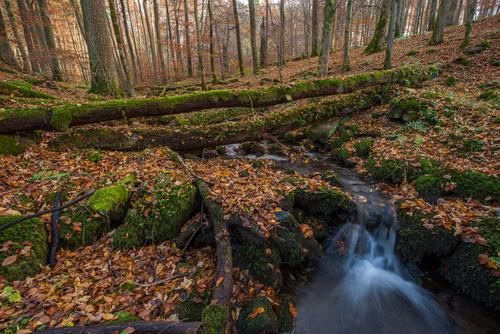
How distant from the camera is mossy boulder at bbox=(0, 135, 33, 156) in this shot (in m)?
5.69

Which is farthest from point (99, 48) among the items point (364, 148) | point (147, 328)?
point (147, 328)

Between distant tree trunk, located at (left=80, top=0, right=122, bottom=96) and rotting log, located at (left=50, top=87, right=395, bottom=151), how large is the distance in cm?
512

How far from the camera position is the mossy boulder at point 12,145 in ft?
18.7

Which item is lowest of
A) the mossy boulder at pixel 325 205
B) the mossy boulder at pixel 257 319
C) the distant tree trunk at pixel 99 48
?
the mossy boulder at pixel 257 319

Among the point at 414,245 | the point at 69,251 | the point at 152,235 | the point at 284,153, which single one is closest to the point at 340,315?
the point at 414,245

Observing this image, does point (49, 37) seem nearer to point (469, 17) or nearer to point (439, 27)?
point (469, 17)

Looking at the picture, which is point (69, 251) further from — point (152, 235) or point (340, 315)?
point (340, 315)

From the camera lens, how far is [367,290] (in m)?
4.82

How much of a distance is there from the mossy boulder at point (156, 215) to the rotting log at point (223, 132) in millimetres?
2924

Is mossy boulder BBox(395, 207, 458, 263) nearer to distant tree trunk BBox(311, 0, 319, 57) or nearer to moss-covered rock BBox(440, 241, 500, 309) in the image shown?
moss-covered rock BBox(440, 241, 500, 309)

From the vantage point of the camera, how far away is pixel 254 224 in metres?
4.66

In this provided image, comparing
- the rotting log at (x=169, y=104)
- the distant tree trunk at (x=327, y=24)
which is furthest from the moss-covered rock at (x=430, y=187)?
the distant tree trunk at (x=327, y=24)

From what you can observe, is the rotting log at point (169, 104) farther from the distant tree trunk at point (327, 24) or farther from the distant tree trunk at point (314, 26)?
the distant tree trunk at point (314, 26)

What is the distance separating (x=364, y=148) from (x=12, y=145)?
30.6ft
